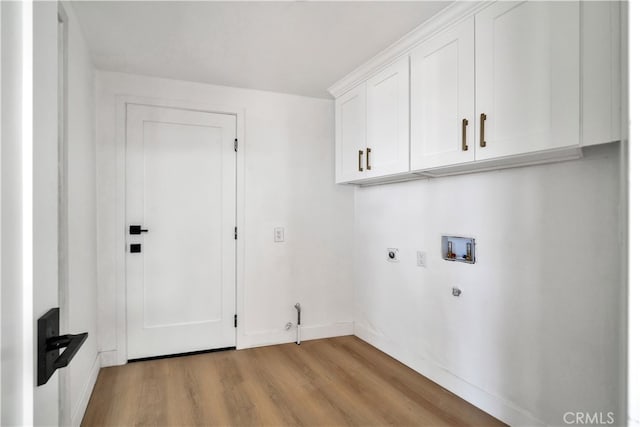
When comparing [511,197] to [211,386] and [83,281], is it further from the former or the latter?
[83,281]

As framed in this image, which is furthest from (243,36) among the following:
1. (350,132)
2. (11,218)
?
(11,218)

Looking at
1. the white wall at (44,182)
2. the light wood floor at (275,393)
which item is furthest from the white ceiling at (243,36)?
the light wood floor at (275,393)

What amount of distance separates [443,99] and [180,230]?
234 cm

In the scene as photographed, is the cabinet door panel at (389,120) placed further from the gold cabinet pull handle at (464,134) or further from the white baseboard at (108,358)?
the white baseboard at (108,358)

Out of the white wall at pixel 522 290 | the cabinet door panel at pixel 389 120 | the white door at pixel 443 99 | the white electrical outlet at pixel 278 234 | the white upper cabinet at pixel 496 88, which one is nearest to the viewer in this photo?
the white upper cabinet at pixel 496 88

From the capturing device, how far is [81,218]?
2217 mm

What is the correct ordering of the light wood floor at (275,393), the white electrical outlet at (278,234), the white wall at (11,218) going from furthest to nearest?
the white electrical outlet at (278,234)
the light wood floor at (275,393)
the white wall at (11,218)

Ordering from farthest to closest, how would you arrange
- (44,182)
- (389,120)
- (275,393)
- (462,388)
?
(389,120) < (275,393) < (462,388) < (44,182)

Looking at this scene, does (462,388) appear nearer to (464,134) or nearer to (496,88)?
(464,134)

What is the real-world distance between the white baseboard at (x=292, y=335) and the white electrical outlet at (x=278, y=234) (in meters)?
0.86

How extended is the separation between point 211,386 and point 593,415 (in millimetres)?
2241

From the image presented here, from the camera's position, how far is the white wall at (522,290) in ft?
5.32

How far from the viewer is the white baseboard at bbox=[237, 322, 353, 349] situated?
10.8 feet

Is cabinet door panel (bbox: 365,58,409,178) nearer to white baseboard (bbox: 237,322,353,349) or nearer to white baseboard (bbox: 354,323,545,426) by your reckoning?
white baseboard (bbox: 354,323,545,426)
